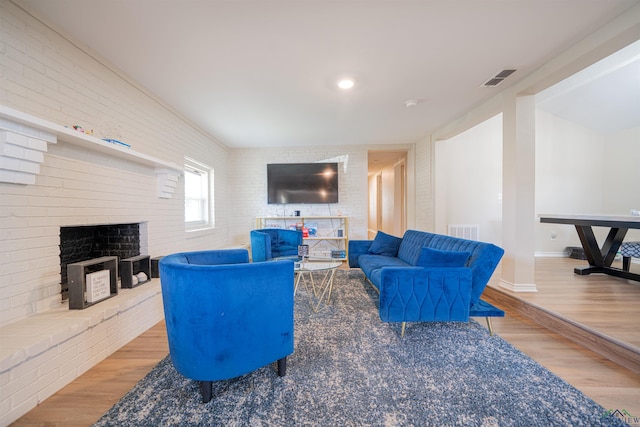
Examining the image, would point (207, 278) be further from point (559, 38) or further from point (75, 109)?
point (559, 38)

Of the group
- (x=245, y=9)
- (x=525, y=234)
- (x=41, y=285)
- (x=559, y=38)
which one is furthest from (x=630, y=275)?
(x=41, y=285)

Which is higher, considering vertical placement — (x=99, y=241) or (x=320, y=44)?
(x=320, y=44)

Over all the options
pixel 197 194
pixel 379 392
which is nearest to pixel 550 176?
pixel 379 392

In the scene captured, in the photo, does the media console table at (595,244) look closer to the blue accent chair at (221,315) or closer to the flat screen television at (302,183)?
the flat screen television at (302,183)

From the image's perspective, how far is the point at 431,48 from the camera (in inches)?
79.8

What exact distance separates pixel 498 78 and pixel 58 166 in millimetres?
4075

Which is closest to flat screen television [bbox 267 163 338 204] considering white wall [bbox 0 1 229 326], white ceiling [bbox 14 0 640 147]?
white ceiling [bbox 14 0 640 147]

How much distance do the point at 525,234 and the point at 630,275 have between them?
6.35 feet

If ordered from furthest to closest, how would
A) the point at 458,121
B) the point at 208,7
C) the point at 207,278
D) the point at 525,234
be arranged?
the point at 458,121, the point at 525,234, the point at 208,7, the point at 207,278

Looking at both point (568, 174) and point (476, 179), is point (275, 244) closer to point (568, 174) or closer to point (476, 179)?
point (476, 179)

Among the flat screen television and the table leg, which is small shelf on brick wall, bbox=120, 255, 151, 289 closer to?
the flat screen television

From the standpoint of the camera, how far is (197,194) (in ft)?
14.0

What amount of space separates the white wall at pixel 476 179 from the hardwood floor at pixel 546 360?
1.98 m

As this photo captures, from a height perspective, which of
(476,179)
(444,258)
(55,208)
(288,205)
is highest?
(476,179)
